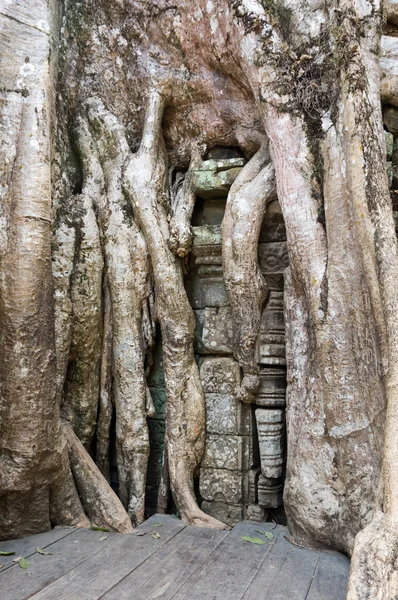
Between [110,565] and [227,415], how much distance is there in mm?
1044

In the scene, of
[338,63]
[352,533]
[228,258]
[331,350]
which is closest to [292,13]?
[338,63]

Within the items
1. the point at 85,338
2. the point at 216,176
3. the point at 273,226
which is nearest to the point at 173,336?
the point at 85,338

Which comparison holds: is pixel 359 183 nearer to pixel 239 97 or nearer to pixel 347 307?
pixel 347 307

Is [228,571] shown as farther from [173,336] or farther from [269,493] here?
[173,336]

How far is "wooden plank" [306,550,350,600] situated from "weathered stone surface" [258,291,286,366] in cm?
99

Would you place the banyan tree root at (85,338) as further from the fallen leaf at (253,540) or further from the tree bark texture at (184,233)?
the fallen leaf at (253,540)

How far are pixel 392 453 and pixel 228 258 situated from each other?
1396 millimetres

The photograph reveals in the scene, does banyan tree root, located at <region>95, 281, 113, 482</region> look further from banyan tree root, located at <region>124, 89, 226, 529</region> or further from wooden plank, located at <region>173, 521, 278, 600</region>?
wooden plank, located at <region>173, 521, 278, 600</region>

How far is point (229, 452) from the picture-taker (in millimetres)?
3047

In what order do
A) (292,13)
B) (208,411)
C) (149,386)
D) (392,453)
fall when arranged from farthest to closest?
(149,386)
(208,411)
(292,13)
(392,453)

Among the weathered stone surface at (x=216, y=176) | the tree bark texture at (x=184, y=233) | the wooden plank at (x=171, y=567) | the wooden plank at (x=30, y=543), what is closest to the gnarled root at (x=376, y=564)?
the tree bark texture at (x=184, y=233)

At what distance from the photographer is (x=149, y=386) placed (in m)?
3.38

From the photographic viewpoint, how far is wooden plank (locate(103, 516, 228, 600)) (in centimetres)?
211

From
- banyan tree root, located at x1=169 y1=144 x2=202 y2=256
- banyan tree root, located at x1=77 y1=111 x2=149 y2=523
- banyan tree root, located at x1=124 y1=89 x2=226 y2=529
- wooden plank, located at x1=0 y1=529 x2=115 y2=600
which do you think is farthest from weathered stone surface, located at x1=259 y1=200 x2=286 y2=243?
wooden plank, located at x1=0 y1=529 x2=115 y2=600
